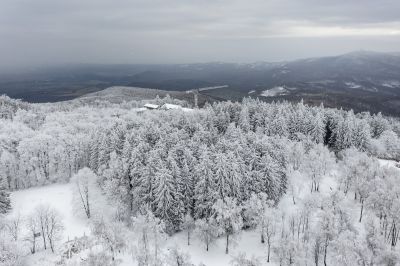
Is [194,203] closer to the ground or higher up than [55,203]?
higher up

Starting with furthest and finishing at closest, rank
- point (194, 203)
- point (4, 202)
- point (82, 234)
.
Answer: point (4, 202)
point (194, 203)
point (82, 234)

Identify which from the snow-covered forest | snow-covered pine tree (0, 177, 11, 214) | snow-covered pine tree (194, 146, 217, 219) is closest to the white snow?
the snow-covered forest

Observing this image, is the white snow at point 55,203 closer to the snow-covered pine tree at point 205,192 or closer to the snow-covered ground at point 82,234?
the snow-covered ground at point 82,234

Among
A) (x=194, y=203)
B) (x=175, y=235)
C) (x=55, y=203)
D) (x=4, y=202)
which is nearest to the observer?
(x=175, y=235)

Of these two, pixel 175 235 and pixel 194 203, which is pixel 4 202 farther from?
pixel 194 203

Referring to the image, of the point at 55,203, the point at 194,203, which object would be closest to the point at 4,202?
the point at 55,203

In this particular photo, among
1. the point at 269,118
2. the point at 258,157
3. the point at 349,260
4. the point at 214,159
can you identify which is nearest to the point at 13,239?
the point at 214,159

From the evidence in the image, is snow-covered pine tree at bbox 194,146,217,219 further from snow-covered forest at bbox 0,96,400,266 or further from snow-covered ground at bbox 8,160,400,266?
snow-covered ground at bbox 8,160,400,266

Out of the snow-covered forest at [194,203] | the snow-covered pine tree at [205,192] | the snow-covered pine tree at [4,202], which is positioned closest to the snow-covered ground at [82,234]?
the snow-covered forest at [194,203]
